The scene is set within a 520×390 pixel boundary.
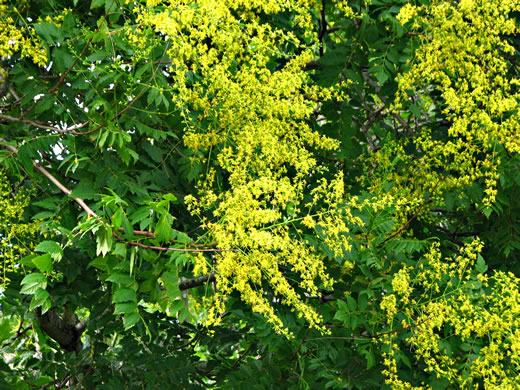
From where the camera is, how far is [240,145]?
3314mm

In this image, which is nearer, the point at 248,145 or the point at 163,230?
the point at 163,230

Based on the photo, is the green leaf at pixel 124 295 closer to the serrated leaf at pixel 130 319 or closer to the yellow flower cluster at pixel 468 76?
the serrated leaf at pixel 130 319

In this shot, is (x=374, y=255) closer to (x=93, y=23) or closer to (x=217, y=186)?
(x=217, y=186)

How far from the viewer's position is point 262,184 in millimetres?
2699

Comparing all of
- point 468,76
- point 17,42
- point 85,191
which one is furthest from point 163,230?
point 468,76

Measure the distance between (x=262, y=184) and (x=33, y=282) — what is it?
88 cm

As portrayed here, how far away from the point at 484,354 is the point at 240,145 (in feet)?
4.90

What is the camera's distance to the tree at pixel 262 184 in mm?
2957

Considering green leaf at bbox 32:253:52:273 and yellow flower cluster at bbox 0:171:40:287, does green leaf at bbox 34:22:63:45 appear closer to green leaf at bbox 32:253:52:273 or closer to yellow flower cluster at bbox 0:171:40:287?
yellow flower cluster at bbox 0:171:40:287

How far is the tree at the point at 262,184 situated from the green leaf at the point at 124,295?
26mm

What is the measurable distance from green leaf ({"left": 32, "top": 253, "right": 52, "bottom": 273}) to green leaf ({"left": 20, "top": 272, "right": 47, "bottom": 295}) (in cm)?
3

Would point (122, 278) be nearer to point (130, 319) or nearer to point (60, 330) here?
point (130, 319)

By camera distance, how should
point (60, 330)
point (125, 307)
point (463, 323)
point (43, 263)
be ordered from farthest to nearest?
point (60, 330), point (463, 323), point (125, 307), point (43, 263)

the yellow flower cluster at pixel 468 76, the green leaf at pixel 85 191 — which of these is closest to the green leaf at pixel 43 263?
the green leaf at pixel 85 191
